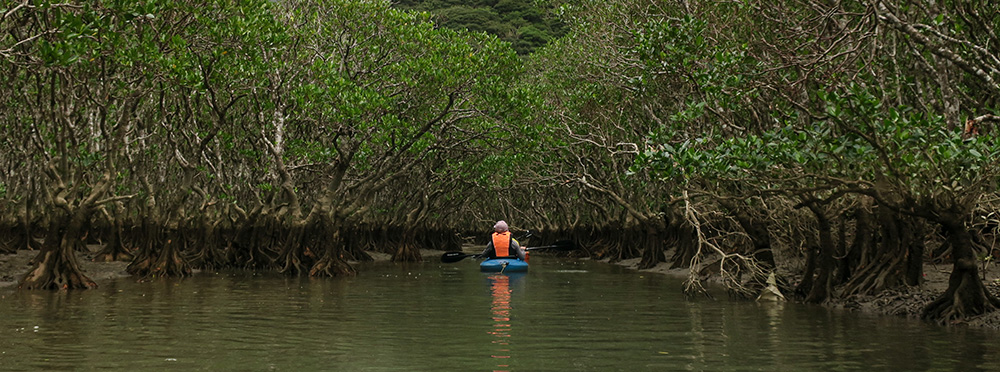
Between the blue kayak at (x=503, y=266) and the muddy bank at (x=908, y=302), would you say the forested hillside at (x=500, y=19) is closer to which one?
the blue kayak at (x=503, y=266)

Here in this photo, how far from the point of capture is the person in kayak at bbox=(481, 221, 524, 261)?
25.3m

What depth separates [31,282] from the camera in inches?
691

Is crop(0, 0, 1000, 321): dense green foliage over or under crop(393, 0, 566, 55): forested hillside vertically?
under

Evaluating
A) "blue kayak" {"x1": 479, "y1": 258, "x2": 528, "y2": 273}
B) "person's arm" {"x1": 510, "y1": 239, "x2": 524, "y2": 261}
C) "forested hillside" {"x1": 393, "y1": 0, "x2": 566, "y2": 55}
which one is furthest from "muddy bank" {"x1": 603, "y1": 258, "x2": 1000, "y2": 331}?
"forested hillside" {"x1": 393, "y1": 0, "x2": 566, "y2": 55}

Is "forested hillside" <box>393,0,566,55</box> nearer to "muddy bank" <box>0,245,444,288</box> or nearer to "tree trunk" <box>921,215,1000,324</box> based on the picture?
"muddy bank" <box>0,245,444,288</box>

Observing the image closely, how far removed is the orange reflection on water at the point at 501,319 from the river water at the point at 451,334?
0.10 feet

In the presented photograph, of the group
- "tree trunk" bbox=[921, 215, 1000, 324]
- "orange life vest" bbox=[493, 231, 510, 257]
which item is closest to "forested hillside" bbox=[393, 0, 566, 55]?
"orange life vest" bbox=[493, 231, 510, 257]

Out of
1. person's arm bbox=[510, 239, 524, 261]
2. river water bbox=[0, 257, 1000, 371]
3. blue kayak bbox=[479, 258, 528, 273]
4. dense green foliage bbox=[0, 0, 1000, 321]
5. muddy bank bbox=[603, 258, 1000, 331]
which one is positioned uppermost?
dense green foliage bbox=[0, 0, 1000, 321]

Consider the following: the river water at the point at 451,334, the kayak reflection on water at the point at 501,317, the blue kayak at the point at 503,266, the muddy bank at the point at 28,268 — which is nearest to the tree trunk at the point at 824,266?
the river water at the point at 451,334

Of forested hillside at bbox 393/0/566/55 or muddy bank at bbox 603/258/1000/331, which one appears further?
forested hillside at bbox 393/0/566/55

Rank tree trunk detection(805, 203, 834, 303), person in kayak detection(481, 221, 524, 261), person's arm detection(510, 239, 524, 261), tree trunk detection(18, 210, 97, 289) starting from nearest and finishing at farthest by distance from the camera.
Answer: tree trunk detection(805, 203, 834, 303)
tree trunk detection(18, 210, 97, 289)
person in kayak detection(481, 221, 524, 261)
person's arm detection(510, 239, 524, 261)

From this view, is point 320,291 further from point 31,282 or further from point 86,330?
point 86,330

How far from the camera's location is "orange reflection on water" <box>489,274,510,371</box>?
31.4 feet

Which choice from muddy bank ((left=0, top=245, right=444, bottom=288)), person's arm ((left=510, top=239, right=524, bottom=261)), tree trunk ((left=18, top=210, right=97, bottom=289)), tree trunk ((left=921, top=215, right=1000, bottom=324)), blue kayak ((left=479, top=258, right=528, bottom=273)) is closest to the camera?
tree trunk ((left=921, top=215, right=1000, bottom=324))
